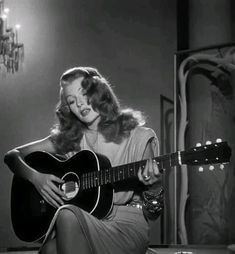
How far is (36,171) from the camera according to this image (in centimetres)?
209

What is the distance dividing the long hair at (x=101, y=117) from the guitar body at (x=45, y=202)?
0.14 metres

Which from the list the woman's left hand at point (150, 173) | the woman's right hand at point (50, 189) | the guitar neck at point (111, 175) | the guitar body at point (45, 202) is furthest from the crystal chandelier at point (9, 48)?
the woman's left hand at point (150, 173)

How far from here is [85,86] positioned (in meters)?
2.19

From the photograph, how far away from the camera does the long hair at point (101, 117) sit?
83.1 inches

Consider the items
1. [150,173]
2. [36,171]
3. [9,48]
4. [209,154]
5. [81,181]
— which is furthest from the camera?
[9,48]

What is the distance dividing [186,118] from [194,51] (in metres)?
0.32

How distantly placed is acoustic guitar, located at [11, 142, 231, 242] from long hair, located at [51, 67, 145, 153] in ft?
0.47

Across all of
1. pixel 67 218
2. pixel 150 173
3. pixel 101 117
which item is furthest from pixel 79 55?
pixel 67 218

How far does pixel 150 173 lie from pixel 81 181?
0.94 ft

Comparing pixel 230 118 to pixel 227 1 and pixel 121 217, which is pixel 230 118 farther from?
pixel 121 217

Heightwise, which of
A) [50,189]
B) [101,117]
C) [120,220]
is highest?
[101,117]

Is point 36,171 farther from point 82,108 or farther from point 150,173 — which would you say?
point 150,173

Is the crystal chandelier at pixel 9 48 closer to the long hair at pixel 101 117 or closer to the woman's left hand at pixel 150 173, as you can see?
the long hair at pixel 101 117

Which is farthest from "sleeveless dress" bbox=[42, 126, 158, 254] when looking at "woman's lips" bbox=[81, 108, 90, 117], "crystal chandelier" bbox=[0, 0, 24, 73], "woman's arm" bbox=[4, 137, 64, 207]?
"crystal chandelier" bbox=[0, 0, 24, 73]
